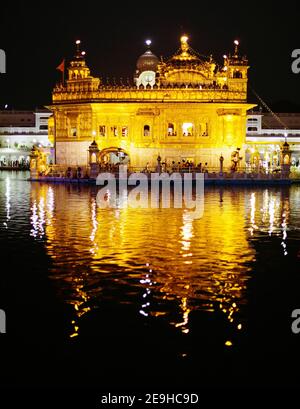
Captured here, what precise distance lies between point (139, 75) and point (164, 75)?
9764mm

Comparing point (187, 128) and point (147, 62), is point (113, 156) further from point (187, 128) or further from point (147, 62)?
point (147, 62)

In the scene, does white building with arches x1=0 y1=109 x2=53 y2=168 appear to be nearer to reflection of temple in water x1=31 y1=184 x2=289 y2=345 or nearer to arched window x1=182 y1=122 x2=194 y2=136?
arched window x1=182 y1=122 x2=194 y2=136

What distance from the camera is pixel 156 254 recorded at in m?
14.8

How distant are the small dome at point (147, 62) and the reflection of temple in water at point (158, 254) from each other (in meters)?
34.9

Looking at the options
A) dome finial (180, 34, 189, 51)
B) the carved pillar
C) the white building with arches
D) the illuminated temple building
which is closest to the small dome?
dome finial (180, 34, 189, 51)

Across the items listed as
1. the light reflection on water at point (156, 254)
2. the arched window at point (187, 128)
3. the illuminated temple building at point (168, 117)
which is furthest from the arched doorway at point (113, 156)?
the light reflection on water at point (156, 254)

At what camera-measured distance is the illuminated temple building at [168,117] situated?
48938 millimetres

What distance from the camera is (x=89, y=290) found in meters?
11.5

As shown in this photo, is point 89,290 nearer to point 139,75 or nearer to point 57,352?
point 57,352

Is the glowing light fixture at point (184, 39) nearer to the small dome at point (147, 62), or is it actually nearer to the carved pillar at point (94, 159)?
the small dome at point (147, 62)

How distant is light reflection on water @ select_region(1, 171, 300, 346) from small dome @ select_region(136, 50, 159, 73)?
1365 inches

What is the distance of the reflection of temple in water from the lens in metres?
10.8

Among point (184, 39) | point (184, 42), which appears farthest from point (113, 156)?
point (184, 39)

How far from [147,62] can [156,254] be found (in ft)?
152
